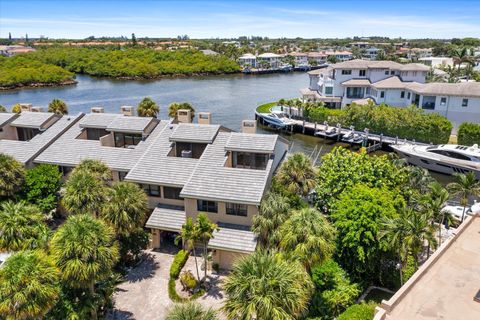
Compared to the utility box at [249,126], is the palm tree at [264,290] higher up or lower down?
lower down

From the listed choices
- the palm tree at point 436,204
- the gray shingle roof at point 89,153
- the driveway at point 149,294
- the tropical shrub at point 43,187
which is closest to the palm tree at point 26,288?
the driveway at point 149,294

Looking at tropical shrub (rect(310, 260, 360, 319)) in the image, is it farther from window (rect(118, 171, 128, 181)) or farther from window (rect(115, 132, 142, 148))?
window (rect(115, 132, 142, 148))

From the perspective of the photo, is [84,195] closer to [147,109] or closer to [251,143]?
[251,143]

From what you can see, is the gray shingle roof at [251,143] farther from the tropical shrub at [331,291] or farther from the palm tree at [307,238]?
the tropical shrub at [331,291]

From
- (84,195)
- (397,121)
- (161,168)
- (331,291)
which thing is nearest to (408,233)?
(331,291)

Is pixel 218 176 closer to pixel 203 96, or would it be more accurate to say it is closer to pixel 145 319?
pixel 145 319
